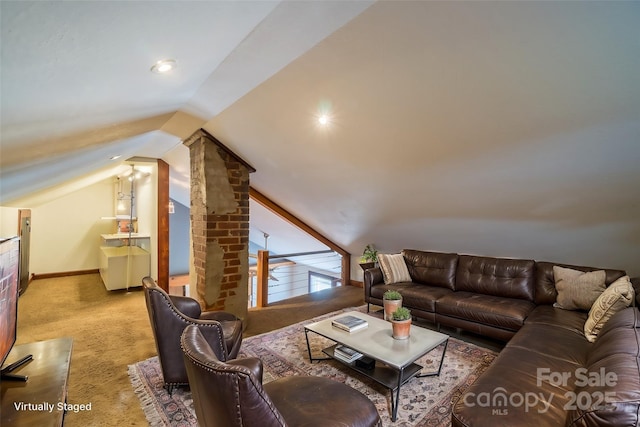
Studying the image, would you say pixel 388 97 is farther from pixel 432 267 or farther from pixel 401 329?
pixel 432 267

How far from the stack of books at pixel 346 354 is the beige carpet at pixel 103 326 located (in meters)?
1.25

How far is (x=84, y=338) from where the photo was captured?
3.12 metres

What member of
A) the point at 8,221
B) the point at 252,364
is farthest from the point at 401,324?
the point at 8,221

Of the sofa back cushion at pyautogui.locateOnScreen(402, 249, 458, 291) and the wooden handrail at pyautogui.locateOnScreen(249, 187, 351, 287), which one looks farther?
the wooden handrail at pyautogui.locateOnScreen(249, 187, 351, 287)

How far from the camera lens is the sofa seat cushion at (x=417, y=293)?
3.38 metres

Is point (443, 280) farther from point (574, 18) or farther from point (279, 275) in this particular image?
point (279, 275)

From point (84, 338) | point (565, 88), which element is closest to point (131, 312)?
point (84, 338)

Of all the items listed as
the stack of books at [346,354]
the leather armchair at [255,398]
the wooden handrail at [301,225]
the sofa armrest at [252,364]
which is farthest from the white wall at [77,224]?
the leather armchair at [255,398]

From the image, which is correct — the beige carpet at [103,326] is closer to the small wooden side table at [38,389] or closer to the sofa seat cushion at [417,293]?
the small wooden side table at [38,389]

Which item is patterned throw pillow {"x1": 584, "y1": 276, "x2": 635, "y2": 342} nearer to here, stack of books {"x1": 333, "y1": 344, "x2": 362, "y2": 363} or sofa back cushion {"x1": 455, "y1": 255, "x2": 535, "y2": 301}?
sofa back cushion {"x1": 455, "y1": 255, "x2": 535, "y2": 301}

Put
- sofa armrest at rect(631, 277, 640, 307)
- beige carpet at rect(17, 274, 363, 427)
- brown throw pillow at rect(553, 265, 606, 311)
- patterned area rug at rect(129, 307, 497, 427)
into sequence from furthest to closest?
1. brown throw pillow at rect(553, 265, 606, 311)
2. sofa armrest at rect(631, 277, 640, 307)
3. beige carpet at rect(17, 274, 363, 427)
4. patterned area rug at rect(129, 307, 497, 427)

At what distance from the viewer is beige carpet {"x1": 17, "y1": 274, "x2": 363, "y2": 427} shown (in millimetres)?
2053

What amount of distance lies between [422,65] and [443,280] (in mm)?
2867

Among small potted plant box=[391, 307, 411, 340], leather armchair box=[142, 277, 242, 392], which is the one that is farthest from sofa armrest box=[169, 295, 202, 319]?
small potted plant box=[391, 307, 411, 340]
